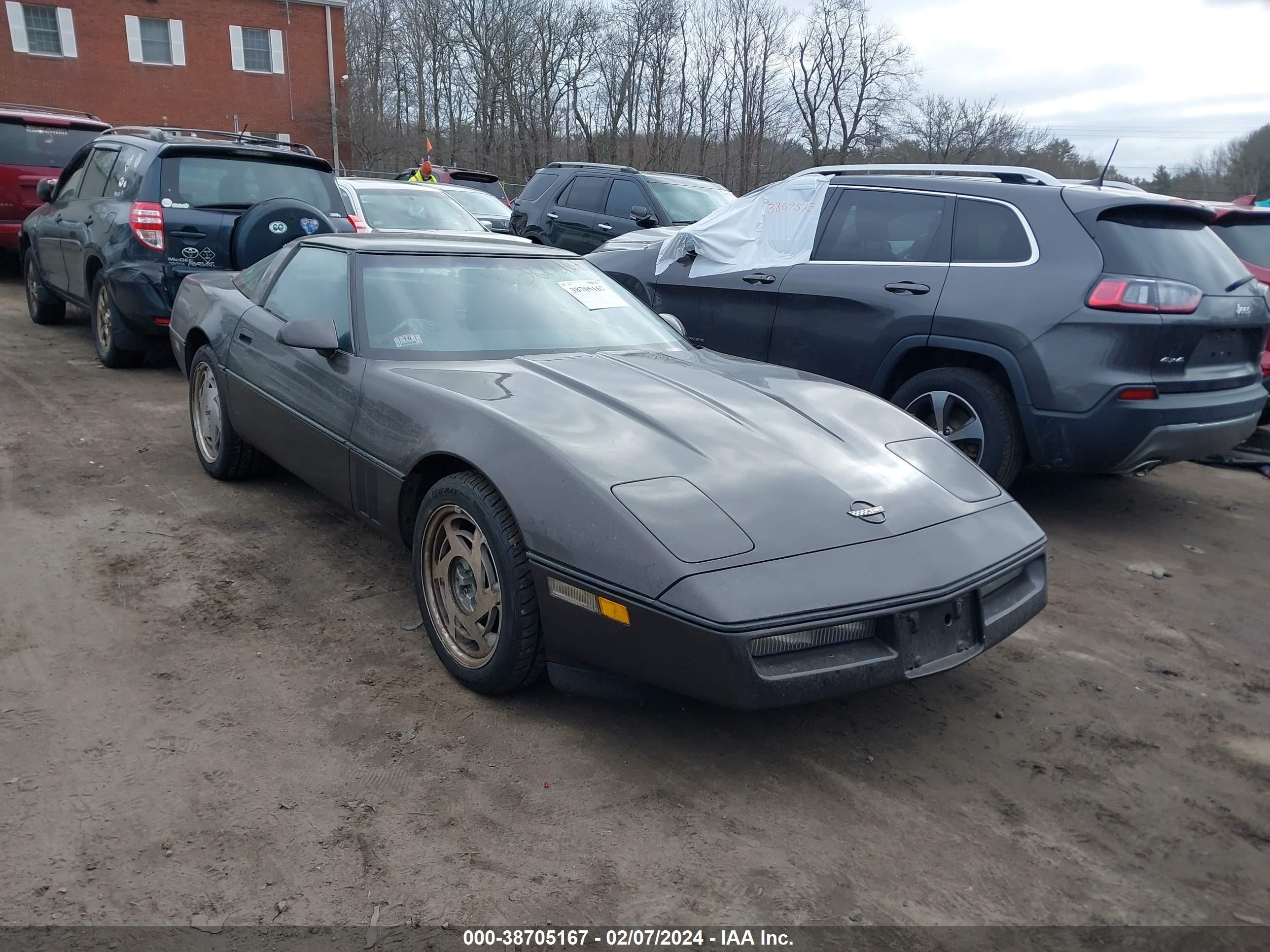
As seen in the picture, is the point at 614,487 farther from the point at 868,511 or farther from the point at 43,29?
the point at 43,29

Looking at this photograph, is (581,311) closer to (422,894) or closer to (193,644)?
(193,644)

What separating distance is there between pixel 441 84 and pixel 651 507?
44655mm

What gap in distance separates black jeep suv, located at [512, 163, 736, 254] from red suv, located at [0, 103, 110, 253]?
4987mm

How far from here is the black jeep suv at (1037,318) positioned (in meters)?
4.70

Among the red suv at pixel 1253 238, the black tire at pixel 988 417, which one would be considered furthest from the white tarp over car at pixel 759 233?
the red suv at pixel 1253 238

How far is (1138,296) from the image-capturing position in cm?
468

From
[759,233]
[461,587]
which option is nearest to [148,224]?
[759,233]

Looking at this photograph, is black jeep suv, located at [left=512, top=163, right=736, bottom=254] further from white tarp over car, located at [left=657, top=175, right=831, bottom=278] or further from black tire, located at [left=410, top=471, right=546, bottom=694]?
black tire, located at [left=410, top=471, right=546, bottom=694]

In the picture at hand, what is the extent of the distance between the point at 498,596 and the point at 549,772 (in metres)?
0.58

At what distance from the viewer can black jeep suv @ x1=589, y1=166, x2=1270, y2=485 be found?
15.4ft

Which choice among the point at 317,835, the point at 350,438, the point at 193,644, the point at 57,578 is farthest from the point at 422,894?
the point at 57,578

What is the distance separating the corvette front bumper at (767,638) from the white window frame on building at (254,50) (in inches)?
1422

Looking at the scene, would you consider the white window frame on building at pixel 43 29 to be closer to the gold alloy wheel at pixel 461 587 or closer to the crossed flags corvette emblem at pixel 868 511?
the gold alloy wheel at pixel 461 587

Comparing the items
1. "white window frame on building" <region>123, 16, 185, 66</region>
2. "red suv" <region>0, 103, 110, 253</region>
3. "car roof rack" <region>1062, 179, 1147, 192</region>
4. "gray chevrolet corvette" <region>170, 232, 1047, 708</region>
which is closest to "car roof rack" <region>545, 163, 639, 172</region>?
"red suv" <region>0, 103, 110, 253</region>
